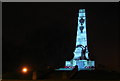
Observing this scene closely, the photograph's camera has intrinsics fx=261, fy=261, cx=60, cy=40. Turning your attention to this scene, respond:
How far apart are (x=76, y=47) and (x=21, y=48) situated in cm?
697

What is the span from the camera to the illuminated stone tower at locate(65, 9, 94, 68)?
30969 millimetres

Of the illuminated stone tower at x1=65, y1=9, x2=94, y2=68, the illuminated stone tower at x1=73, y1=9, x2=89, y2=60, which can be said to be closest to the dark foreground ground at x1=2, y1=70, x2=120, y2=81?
the illuminated stone tower at x1=65, y1=9, x2=94, y2=68

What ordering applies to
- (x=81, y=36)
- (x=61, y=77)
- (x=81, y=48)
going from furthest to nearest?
(x=81, y=36) → (x=81, y=48) → (x=61, y=77)

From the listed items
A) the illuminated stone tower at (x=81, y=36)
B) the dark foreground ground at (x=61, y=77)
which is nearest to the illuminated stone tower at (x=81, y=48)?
the illuminated stone tower at (x=81, y=36)

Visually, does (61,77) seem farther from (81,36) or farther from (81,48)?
(81,36)

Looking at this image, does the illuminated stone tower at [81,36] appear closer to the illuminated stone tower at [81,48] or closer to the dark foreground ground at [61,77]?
the illuminated stone tower at [81,48]

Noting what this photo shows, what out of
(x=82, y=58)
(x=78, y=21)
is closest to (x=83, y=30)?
(x=78, y=21)

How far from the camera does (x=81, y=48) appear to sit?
104ft

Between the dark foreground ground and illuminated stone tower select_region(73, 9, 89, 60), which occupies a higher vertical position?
illuminated stone tower select_region(73, 9, 89, 60)

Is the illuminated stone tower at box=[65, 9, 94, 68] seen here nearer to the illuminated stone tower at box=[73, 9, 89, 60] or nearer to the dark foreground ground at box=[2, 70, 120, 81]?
the illuminated stone tower at box=[73, 9, 89, 60]

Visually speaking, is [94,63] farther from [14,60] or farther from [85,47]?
[14,60]

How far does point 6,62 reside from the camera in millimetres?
26328

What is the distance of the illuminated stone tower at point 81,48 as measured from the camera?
30969mm

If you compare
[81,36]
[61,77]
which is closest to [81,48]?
[81,36]
